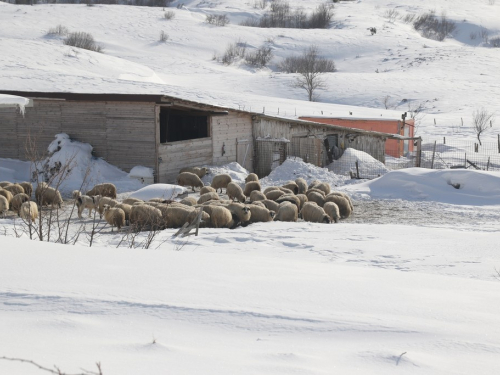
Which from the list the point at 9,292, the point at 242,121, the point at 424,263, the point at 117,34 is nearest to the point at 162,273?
the point at 9,292

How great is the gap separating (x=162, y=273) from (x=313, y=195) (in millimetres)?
12542

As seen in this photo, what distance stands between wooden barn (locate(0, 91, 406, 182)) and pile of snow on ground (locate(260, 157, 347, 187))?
2957 mm

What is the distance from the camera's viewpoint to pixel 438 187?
71.5 ft

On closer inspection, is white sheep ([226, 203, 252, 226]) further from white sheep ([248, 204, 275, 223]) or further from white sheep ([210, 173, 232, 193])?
white sheep ([210, 173, 232, 193])

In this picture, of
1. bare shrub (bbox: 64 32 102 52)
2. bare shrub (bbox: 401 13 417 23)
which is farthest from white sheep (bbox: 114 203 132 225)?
bare shrub (bbox: 401 13 417 23)

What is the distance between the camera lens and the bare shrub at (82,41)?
65812mm

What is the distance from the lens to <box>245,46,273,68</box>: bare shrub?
249ft

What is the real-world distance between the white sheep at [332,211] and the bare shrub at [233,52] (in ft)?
186

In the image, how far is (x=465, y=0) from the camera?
125 m

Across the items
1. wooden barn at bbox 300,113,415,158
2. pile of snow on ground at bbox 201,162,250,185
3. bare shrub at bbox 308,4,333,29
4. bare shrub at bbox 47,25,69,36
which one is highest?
bare shrub at bbox 308,4,333,29

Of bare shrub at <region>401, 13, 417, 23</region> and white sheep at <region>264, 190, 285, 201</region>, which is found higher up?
bare shrub at <region>401, 13, 417, 23</region>

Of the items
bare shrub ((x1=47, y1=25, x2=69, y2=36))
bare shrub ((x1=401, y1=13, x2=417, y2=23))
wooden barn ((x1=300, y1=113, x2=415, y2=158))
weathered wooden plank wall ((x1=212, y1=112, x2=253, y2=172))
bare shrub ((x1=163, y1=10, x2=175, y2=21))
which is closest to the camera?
weathered wooden plank wall ((x1=212, y1=112, x2=253, y2=172))

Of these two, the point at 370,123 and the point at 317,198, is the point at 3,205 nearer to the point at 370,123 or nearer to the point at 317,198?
the point at 317,198

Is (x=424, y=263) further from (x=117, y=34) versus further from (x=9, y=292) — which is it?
(x=117, y=34)
